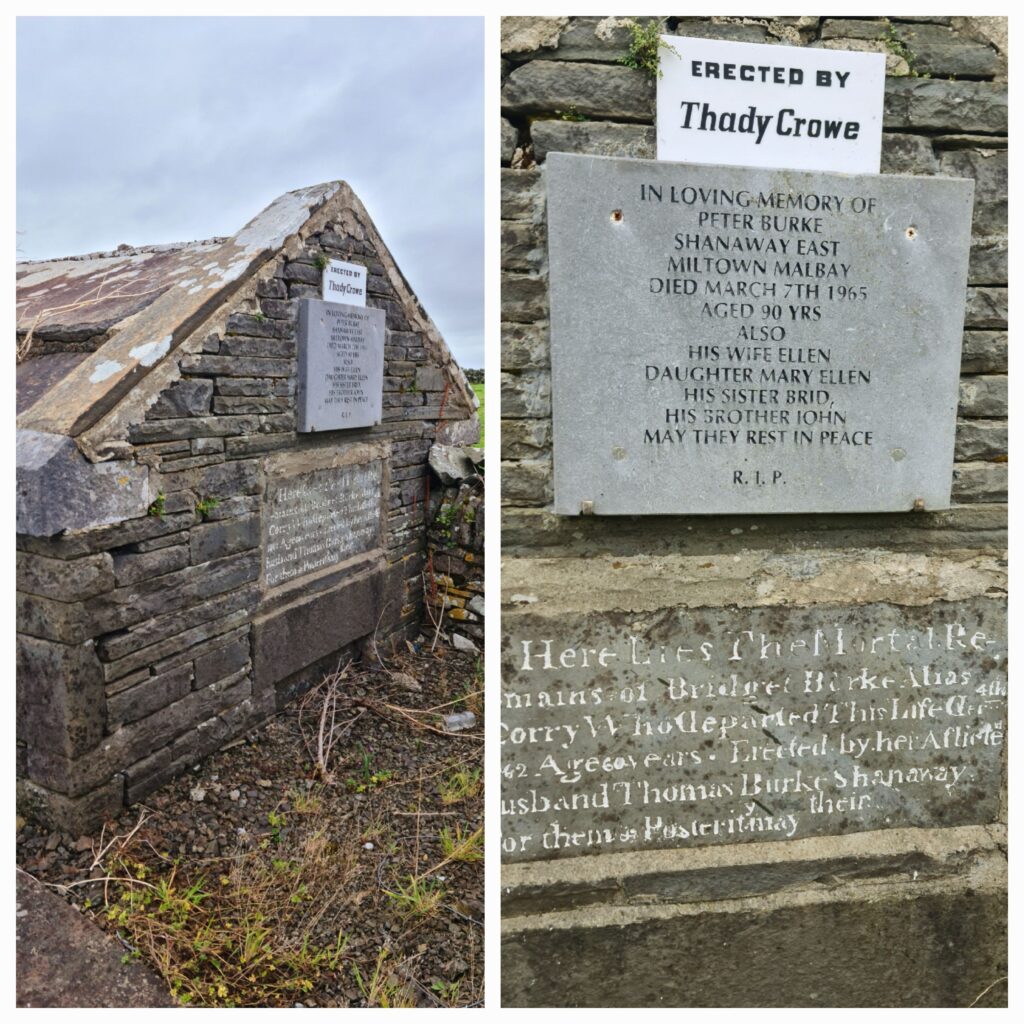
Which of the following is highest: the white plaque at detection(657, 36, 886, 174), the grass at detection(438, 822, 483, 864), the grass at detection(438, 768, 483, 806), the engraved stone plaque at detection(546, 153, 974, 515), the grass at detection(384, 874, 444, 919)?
the white plaque at detection(657, 36, 886, 174)

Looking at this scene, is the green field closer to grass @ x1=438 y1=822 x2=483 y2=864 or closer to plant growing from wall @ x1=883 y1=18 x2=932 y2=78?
grass @ x1=438 y1=822 x2=483 y2=864

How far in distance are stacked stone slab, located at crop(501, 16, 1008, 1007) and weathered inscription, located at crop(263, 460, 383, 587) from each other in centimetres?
259

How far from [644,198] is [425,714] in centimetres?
364

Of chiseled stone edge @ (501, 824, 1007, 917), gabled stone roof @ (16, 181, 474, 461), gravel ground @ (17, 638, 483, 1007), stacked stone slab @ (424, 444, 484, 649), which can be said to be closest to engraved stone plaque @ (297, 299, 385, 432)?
gabled stone roof @ (16, 181, 474, 461)

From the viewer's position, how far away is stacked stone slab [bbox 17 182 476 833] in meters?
3.15

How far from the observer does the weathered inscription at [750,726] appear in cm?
214

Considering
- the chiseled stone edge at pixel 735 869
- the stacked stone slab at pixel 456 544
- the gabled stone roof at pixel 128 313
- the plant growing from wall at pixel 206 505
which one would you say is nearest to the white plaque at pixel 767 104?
the chiseled stone edge at pixel 735 869

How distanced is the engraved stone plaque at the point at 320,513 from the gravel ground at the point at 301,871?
3.21 feet

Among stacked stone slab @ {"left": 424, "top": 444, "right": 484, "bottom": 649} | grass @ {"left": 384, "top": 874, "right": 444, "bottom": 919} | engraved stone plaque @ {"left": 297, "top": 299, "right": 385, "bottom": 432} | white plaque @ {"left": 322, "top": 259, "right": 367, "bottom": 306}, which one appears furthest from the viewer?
stacked stone slab @ {"left": 424, "top": 444, "right": 484, "bottom": 649}

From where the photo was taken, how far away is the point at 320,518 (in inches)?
184

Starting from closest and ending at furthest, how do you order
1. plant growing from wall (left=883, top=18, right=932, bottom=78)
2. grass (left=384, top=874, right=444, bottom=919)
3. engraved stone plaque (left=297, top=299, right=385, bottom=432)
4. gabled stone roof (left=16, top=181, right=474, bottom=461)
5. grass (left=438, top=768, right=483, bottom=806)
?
plant growing from wall (left=883, top=18, right=932, bottom=78) < grass (left=384, top=874, right=444, bottom=919) < gabled stone roof (left=16, top=181, right=474, bottom=461) < grass (left=438, top=768, right=483, bottom=806) < engraved stone plaque (left=297, top=299, right=385, bottom=432)

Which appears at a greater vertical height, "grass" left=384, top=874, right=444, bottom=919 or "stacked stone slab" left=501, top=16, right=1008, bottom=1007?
"stacked stone slab" left=501, top=16, right=1008, bottom=1007

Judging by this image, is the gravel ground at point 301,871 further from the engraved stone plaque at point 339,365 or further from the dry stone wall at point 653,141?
the dry stone wall at point 653,141

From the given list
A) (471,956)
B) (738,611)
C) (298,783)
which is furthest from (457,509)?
(738,611)
